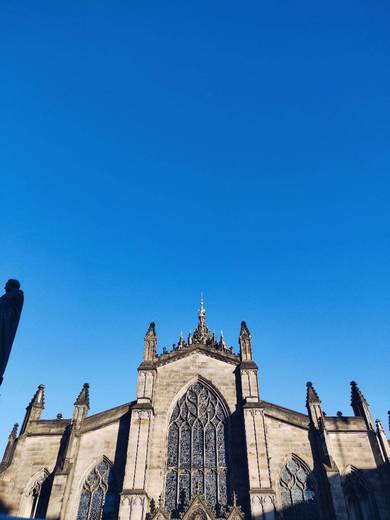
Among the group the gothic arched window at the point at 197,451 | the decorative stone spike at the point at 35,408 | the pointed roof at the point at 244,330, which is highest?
the pointed roof at the point at 244,330

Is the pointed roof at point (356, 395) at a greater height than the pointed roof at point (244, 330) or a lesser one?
lesser

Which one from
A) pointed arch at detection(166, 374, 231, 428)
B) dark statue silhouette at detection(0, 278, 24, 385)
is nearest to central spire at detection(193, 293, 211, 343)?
pointed arch at detection(166, 374, 231, 428)

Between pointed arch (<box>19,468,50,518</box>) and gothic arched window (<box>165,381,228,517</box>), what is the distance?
6186 mm

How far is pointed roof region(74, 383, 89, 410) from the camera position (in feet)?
80.0

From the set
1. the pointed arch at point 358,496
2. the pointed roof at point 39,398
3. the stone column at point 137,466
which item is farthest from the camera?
the pointed roof at point 39,398

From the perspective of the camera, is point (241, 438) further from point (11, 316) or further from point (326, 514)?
point (11, 316)

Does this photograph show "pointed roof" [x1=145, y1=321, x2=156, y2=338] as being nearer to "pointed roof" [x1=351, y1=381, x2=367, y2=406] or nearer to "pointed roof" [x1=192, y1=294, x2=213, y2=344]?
"pointed roof" [x1=192, y1=294, x2=213, y2=344]

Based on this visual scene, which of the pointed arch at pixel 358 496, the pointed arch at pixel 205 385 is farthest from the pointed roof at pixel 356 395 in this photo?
the pointed arch at pixel 205 385

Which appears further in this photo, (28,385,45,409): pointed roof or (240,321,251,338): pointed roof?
(240,321,251,338): pointed roof

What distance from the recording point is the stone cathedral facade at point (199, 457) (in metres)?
20.3

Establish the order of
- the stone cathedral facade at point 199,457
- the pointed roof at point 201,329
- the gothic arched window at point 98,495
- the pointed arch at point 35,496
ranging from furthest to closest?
the pointed roof at point 201,329
the pointed arch at point 35,496
the gothic arched window at point 98,495
the stone cathedral facade at point 199,457

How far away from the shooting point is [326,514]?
2006 cm

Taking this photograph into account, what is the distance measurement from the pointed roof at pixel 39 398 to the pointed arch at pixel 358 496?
16917mm

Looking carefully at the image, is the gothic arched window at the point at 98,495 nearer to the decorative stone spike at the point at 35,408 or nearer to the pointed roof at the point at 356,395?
the decorative stone spike at the point at 35,408
